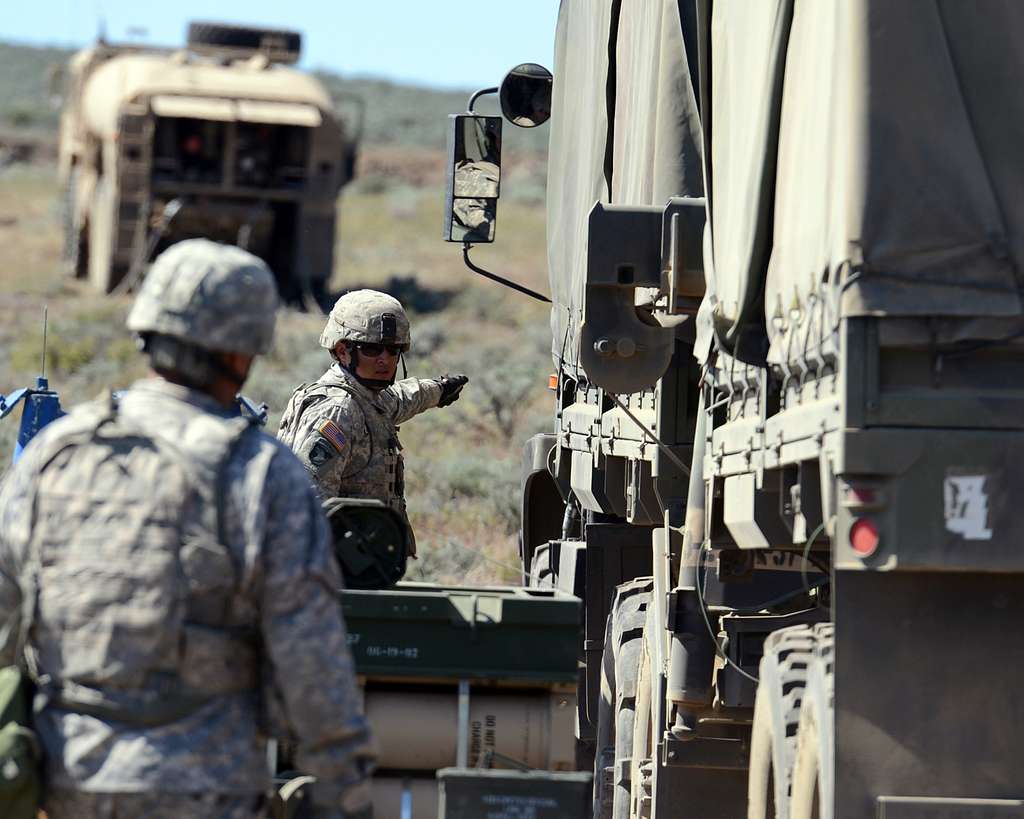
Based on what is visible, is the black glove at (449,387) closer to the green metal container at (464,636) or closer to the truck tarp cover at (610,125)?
the truck tarp cover at (610,125)

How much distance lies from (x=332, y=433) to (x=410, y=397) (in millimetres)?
736

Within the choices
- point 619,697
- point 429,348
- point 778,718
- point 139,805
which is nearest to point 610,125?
point 619,697

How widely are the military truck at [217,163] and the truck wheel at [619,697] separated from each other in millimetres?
22877

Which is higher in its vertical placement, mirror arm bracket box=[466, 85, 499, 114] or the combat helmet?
mirror arm bracket box=[466, 85, 499, 114]

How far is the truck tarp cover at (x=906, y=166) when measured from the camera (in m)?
4.99

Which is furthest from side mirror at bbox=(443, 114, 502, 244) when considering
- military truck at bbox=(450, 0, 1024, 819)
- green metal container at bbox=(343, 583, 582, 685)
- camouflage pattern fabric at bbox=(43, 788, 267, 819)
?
camouflage pattern fabric at bbox=(43, 788, 267, 819)

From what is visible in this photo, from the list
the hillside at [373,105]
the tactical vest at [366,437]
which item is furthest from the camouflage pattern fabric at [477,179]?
the hillside at [373,105]

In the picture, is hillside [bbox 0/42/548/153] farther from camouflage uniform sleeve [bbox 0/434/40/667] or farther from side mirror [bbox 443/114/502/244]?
camouflage uniform sleeve [bbox 0/434/40/667]

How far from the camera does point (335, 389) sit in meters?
8.59

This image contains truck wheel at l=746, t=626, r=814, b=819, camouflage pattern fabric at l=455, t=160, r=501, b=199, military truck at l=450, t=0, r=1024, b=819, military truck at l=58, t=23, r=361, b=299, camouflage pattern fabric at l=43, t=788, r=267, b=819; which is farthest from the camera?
military truck at l=58, t=23, r=361, b=299

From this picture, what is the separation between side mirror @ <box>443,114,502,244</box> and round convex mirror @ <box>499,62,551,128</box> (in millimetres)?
526

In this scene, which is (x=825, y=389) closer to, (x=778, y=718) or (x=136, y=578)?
(x=778, y=718)

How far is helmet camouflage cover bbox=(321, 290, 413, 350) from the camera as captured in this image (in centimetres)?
865

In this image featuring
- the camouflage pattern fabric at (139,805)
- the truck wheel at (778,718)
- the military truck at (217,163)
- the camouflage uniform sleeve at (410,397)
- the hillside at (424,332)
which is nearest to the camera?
the camouflage pattern fabric at (139,805)
